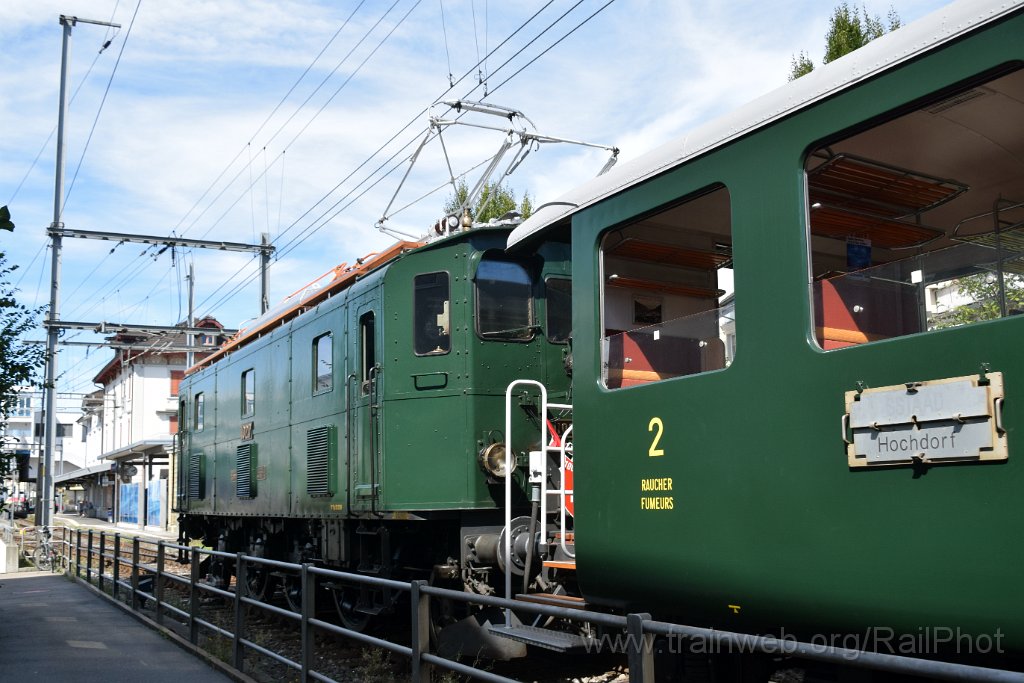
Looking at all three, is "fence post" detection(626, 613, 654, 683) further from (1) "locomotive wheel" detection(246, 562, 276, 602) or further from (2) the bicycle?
(2) the bicycle

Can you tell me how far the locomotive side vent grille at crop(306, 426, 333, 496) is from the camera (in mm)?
10359

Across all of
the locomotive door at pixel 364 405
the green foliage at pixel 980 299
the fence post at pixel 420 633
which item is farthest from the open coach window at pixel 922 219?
the locomotive door at pixel 364 405

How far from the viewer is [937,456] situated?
12.1 feet

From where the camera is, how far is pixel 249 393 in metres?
13.8

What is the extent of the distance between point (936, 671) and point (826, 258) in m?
2.11

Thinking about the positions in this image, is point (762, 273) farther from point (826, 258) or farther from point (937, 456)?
point (937, 456)

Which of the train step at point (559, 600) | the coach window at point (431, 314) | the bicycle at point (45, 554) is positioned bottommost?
the bicycle at point (45, 554)

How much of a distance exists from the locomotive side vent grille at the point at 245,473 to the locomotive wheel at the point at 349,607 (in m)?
3.08

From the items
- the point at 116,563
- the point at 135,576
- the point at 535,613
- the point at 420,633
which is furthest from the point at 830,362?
the point at 116,563

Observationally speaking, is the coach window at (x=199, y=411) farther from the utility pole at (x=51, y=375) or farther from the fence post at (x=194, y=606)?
the utility pole at (x=51, y=375)

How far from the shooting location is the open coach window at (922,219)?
3.89 meters

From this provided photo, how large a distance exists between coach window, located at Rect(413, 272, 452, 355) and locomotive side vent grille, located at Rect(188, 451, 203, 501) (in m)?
8.67

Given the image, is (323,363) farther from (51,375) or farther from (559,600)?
(51,375)

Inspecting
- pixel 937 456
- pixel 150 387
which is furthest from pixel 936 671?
pixel 150 387
